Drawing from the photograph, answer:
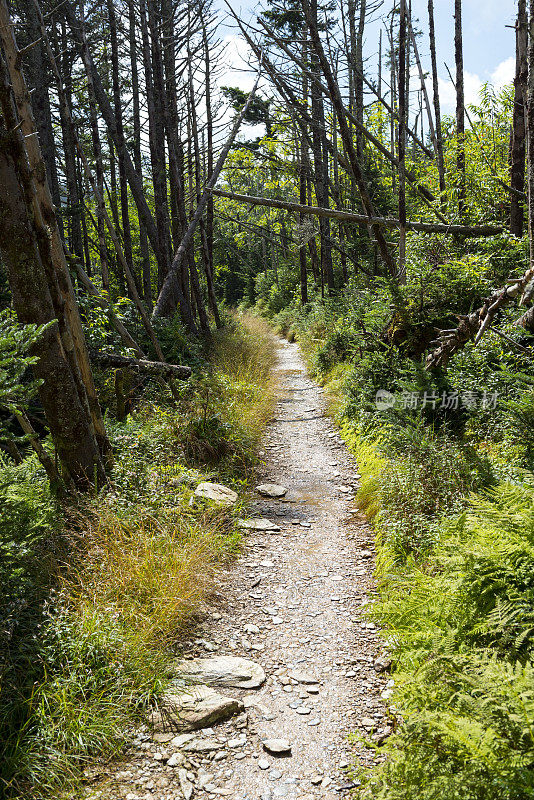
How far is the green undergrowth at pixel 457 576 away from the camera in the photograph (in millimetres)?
2029

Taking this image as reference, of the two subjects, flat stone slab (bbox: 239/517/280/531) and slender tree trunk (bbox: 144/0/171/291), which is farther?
slender tree trunk (bbox: 144/0/171/291)

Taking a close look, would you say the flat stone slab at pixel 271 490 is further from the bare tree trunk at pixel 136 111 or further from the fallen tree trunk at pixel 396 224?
the bare tree trunk at pixel 136 111

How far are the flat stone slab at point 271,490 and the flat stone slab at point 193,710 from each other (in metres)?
3.19

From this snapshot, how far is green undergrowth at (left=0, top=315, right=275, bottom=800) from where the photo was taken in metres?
2.65

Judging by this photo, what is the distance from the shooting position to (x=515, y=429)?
4.77 metres

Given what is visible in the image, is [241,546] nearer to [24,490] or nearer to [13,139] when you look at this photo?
[24,490]

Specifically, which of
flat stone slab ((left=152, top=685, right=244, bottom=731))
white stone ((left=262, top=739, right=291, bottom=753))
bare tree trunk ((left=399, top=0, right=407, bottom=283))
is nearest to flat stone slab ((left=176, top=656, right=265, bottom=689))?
flat stone slab ((left=152, top=685, right=244, bottom=731))

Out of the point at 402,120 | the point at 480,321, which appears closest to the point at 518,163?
the point at 402,120

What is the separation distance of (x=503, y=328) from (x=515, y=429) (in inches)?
67.9

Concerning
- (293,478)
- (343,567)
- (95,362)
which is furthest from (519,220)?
(95,362)

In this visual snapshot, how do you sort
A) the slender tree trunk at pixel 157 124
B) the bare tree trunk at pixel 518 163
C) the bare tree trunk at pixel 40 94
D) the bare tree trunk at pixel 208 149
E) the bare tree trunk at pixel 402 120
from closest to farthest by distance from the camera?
1. the bare tree trunk at pixel 402 120
2. the bare tree trunk at pixel 518 163
3. the slender tree trunk at pixel 157 124
4. the bare tree trunk at pixel 40 94
5. the bare tree trunk at pixel 208 149

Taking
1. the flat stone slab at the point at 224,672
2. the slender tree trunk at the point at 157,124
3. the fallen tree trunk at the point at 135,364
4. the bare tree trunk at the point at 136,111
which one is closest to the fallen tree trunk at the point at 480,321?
the flat stone slab at the point at 224,672

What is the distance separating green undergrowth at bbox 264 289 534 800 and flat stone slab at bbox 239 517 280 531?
1053mm

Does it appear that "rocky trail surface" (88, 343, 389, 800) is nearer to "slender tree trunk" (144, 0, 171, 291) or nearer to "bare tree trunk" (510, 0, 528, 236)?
"bare tree trunk" (510, 0, 528, 236)
